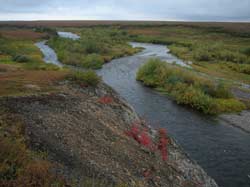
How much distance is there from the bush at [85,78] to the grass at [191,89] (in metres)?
10.9

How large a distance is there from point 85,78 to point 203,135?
33.6ft

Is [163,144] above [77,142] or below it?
below

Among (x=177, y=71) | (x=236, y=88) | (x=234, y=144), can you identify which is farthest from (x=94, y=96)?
(x=236, y=88)

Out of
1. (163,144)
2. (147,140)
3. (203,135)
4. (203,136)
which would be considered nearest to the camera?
(147,140)

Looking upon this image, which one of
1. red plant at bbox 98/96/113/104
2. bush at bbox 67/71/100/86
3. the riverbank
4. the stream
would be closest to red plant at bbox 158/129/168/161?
the riverbank

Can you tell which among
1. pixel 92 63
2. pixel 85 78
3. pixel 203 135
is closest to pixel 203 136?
pixel 203 135

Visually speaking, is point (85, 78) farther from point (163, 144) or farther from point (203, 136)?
point (203, 136)

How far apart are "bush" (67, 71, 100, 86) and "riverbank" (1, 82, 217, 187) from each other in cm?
259

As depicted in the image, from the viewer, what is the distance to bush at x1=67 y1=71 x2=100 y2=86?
19.4 m

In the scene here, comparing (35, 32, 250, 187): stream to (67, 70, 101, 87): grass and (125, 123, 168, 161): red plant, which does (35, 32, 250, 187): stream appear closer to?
(125, 123, 168, 161): red plant

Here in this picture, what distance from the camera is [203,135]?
1941cm

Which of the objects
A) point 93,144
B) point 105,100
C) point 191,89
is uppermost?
point 105,100

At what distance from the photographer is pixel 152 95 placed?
96.4ft

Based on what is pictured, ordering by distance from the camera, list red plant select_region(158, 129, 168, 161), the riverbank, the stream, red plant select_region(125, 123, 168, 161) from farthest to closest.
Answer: the stream < red plant select_region(125, 123, 168, 161) < red plant select_region(158, 129, 168, 161) < the riverbank
